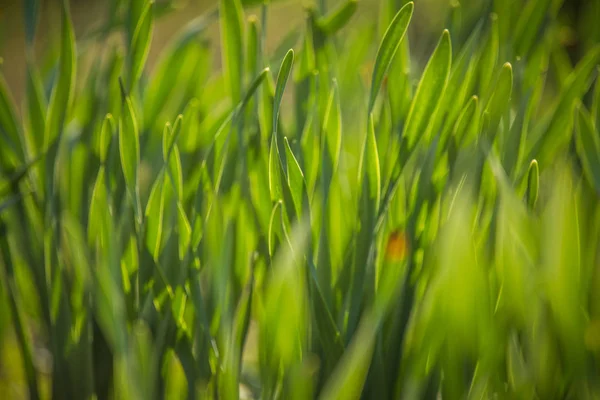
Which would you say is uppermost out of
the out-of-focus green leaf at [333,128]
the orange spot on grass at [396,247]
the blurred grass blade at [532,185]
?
the out-of-focus green leaf at [333,128]

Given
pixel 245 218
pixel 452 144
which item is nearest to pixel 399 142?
pixel 452 144

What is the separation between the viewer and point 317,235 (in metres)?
0.44

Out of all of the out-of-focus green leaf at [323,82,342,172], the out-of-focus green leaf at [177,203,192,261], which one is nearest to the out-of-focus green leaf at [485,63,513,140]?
the out-of-focus green leaf at [323,82,342,172]

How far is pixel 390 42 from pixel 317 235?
145 mm

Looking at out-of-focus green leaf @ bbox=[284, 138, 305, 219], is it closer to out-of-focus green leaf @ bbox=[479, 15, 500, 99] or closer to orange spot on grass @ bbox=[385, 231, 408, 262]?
orange spot on grass @ bbox=[385, 231, 408, 262]

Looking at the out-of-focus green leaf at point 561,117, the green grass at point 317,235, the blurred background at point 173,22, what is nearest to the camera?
the green grass at point 317,235

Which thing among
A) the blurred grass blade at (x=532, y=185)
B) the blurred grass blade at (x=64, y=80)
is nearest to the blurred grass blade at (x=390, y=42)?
the blurred grass blade at (x=532, y=185)

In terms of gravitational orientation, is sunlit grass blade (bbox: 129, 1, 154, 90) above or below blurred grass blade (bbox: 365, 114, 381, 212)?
above

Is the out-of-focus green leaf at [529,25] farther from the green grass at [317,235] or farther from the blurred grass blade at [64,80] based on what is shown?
the blurred grass blade at [64,80]

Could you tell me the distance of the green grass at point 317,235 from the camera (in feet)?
1.13

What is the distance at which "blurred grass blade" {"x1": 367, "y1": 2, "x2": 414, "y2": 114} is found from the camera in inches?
15.9

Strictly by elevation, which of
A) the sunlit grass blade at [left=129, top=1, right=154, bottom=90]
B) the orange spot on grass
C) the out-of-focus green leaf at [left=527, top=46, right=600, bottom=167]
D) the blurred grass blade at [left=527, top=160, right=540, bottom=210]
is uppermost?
the sunlit grass blade at [left=129, top=1, right=154, bottom=90]

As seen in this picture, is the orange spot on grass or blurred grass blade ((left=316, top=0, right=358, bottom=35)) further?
blurred grass blade ((left=316, top=0, right=358, bottom=35))

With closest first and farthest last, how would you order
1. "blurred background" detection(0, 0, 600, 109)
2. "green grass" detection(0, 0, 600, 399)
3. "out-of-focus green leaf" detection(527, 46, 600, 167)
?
"green grass" detection(0, 0, 600, 399), "out-of-focus green leaf" detection(527, 46, 600, 167), "blurred background" detection(0, 0, 600, 109)
